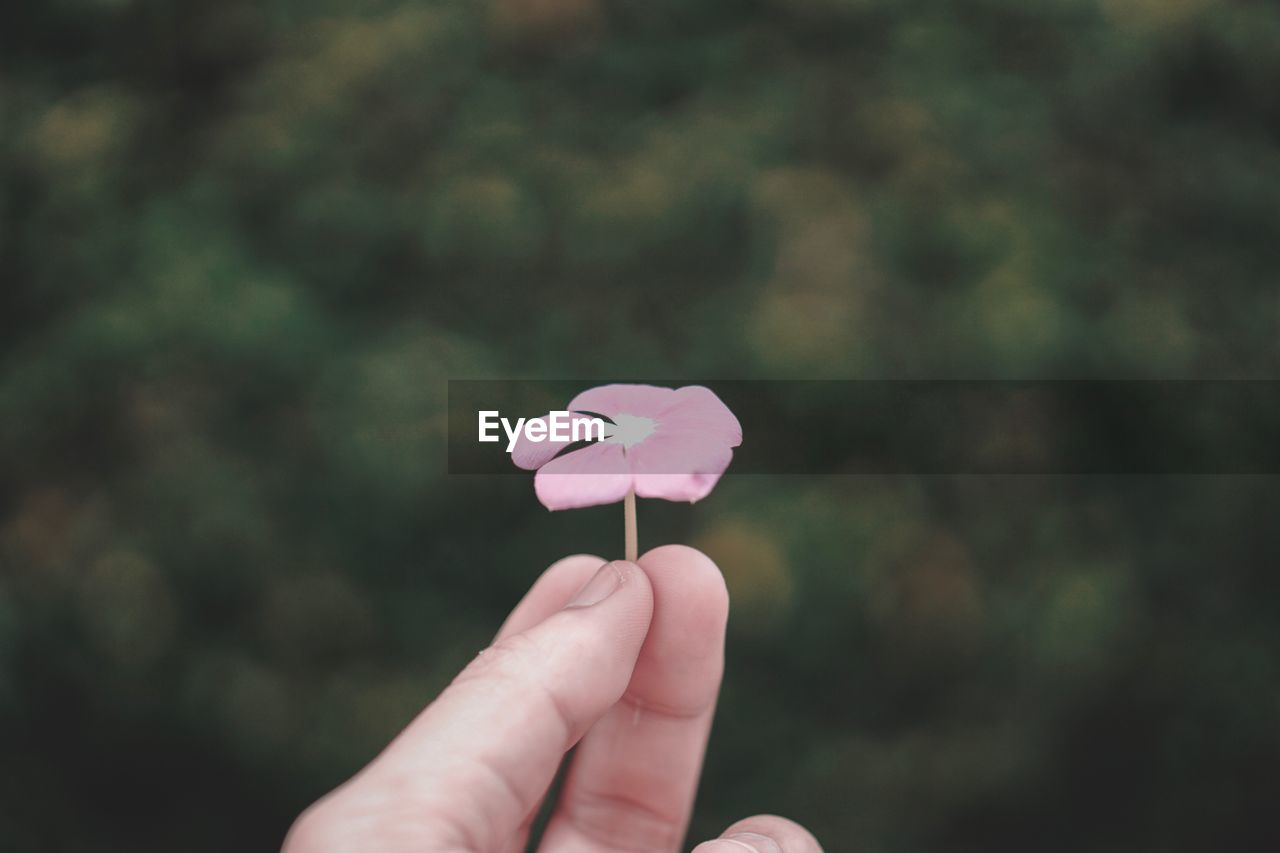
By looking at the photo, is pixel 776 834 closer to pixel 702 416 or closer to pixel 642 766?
pixel 642 766

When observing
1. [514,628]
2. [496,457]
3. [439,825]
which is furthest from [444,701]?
[496,457]

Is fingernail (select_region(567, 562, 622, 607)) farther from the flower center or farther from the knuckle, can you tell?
the knuckle

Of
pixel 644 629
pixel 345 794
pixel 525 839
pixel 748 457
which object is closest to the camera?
pixel 345 794

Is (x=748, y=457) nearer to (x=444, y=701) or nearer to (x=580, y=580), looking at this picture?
(x=580, y=580)

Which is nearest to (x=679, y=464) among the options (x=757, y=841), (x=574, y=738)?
(x=574, y=738)

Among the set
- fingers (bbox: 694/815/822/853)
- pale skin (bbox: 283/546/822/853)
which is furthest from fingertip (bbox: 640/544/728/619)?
fingers (bbox: 694/815/822/853)

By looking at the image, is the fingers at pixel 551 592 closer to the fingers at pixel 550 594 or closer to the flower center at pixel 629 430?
the fingers at pixel 550 594
